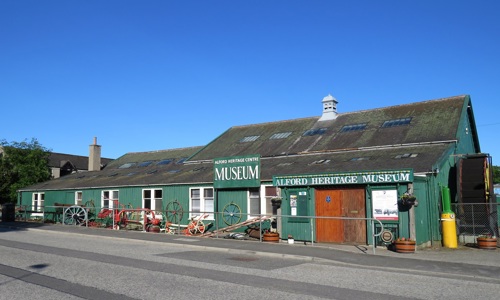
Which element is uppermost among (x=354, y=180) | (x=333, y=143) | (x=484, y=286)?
(x=333, y=143)

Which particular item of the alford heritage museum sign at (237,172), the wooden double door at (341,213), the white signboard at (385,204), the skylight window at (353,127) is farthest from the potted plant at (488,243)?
the skylight window at (353,127)

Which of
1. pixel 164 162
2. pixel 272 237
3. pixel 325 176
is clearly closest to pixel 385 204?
pixel 325 176

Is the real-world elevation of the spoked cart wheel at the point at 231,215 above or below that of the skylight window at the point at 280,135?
below

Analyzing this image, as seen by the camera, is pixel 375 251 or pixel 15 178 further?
pixel 15 178

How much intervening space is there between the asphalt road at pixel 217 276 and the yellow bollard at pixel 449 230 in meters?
4.96

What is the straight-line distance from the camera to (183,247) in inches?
655

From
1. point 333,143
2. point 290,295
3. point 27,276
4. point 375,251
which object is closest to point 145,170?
point 333,143

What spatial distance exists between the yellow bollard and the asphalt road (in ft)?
16.3

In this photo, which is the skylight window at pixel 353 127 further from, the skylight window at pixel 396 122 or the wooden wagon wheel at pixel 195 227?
the wooden wagon wheel at pixel 195 227

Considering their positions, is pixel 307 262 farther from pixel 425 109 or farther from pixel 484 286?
pixel 425 109

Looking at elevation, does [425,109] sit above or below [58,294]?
above

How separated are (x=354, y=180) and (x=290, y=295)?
10.4 m

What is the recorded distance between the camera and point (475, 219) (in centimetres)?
1975

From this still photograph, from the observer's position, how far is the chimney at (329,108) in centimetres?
3100
